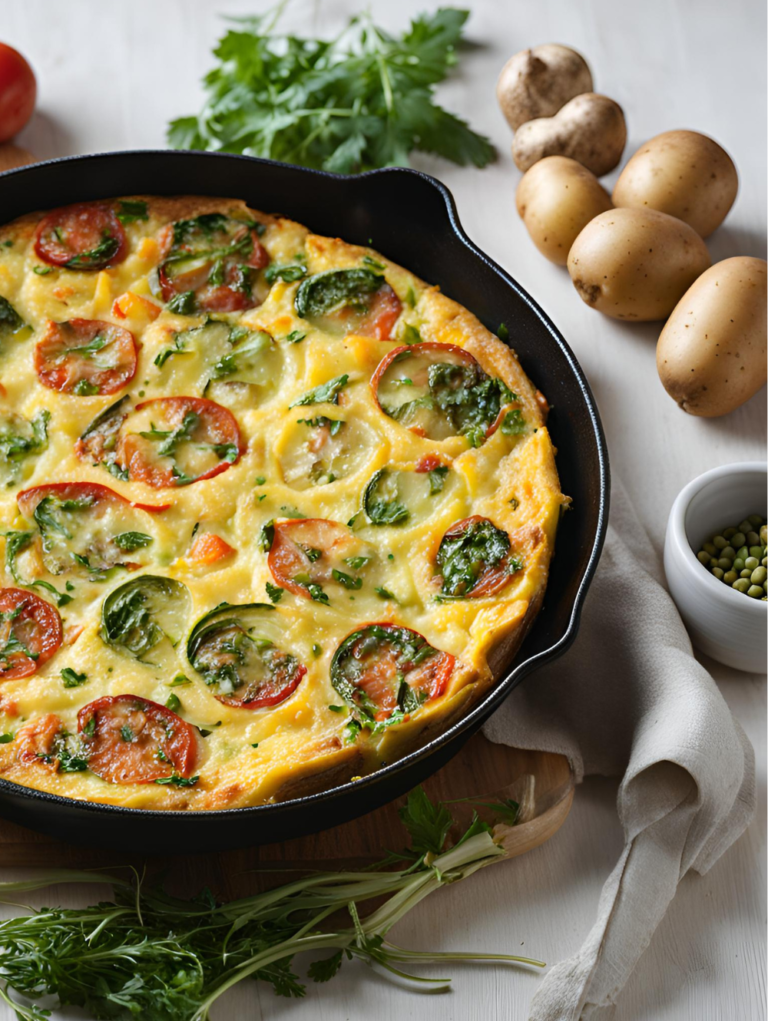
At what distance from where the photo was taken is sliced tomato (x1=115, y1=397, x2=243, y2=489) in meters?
3.67

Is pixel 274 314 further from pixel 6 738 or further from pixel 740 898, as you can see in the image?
pixel 740 898

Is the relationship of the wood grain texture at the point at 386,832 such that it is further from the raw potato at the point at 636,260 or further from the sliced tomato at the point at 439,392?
the raw potato at the point at 636,260

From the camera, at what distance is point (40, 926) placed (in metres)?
2.93

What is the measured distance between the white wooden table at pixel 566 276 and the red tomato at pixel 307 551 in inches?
40.5

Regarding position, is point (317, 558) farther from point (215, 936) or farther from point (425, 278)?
point (425, 278)

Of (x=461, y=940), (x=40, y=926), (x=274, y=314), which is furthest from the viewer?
(x=274, y=314)

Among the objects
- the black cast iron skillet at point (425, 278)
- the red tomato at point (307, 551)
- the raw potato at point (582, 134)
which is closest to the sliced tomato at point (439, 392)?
the black cast iron skillet at point (425, 278)

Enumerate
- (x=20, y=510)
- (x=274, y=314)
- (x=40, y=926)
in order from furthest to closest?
(x=274, y=314) < (x=20, y=510) < (x=40, y=926)

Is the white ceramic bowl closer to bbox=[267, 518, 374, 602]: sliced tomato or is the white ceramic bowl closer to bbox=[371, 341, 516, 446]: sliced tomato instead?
bbox=[371, 341, 516, 446]: sliced tomato

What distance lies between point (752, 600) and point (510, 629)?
84 centimetres

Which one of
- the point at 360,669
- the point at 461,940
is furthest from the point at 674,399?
the point at 461,940

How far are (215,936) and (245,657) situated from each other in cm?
77

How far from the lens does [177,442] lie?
374 cm

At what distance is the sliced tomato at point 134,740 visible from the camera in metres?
3.06
